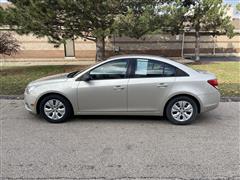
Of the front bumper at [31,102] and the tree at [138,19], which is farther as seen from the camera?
the tree at [138,19]

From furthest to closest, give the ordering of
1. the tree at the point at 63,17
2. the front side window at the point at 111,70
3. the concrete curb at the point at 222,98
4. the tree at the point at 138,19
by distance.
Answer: the tree at the point at 138,19 < the tree at the point at 63,17 < the concrete curb at the point at 222,98 < the front side window at the point at 111,70

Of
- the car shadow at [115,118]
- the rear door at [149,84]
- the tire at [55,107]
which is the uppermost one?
the rear door at [149,84]

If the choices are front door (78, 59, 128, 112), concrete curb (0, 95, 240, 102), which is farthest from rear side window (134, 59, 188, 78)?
concrete curb (0, 95, 240, 102)

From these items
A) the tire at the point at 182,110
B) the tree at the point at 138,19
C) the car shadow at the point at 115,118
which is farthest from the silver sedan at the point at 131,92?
the tree at the point at 138,19

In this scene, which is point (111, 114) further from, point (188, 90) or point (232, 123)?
point (232, 123)

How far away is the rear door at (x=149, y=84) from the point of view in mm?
5176

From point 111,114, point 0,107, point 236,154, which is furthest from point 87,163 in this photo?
point 0,107

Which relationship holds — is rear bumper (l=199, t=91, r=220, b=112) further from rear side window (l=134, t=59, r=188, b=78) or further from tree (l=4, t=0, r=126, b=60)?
tree (l=4, t=0, r=126, b=60)

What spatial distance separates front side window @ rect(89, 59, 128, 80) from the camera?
5.29 meters

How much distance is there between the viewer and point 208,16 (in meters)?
14.3

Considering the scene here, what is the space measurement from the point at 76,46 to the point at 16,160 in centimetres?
1868

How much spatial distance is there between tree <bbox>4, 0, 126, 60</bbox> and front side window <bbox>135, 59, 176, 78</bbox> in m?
6.37

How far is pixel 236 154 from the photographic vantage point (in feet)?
12.8

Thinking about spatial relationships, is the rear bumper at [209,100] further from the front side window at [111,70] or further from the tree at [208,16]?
the tree at [208,16]
